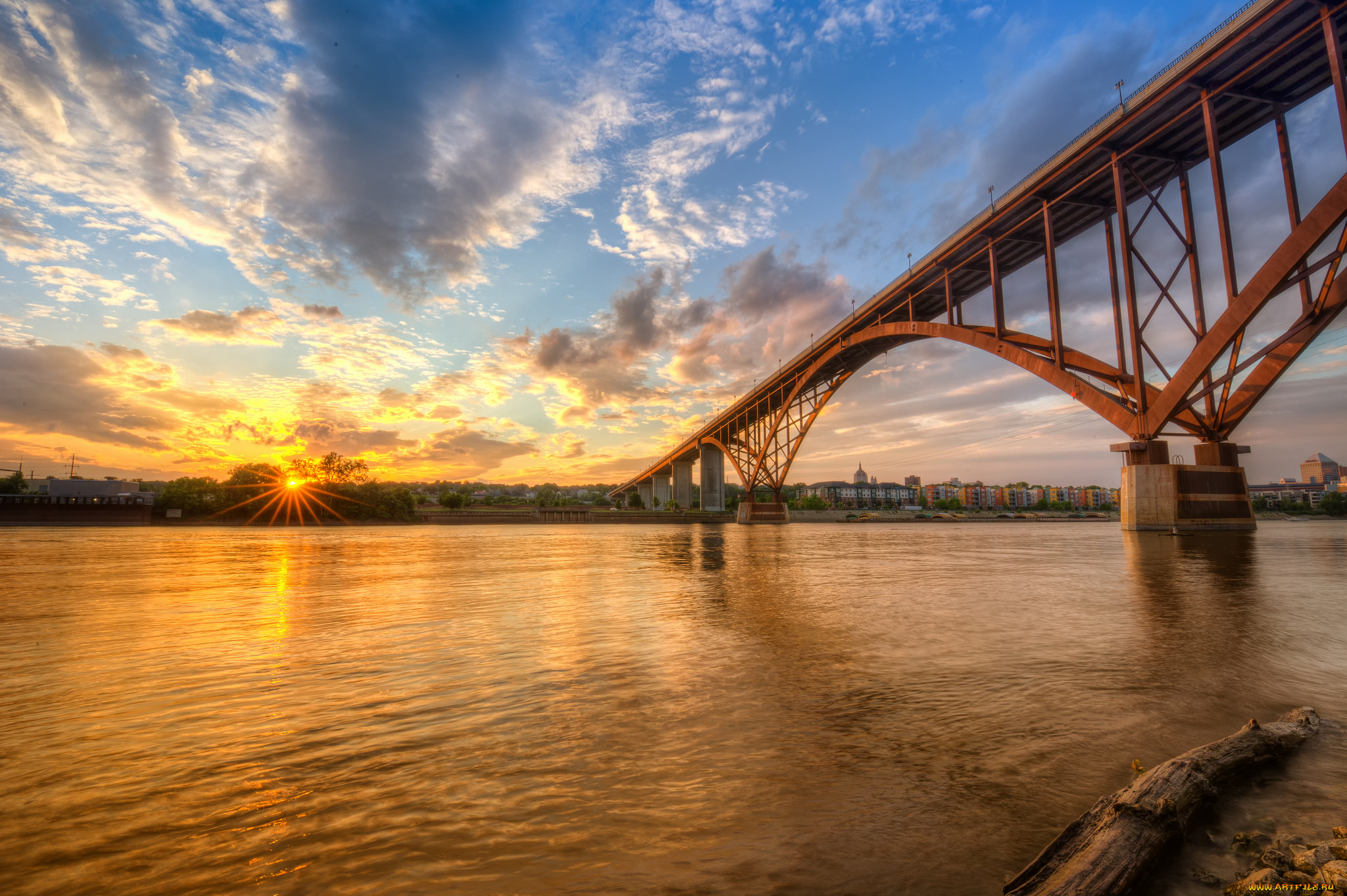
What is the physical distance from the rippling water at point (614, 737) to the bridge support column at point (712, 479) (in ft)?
260

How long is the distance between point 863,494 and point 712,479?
10220 cm

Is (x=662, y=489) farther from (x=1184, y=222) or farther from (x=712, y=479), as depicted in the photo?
(x=1184, y=222)

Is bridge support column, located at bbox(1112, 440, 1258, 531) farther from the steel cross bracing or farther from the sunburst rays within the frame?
the sunburst rays

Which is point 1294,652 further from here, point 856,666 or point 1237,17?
point 1237,17

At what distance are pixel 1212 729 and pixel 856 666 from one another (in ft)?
7.48

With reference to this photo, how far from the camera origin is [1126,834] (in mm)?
1943

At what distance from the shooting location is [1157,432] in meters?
27.1

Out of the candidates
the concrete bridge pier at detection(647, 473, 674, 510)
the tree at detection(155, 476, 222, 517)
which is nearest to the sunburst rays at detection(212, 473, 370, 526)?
the tree at detection(155, 476, 222, 517)

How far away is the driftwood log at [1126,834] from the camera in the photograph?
1.79 metres

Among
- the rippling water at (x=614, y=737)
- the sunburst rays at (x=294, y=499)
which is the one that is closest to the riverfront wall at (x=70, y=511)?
the sunburst rays at (x=294, y=499)

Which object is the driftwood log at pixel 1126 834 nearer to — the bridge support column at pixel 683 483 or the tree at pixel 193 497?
the tree at pixel 193 497

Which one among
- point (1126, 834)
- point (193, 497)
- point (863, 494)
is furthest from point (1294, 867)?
point (863, 494)

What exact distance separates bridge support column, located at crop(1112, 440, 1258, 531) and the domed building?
12251cm

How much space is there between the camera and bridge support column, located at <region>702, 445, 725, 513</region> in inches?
3465
